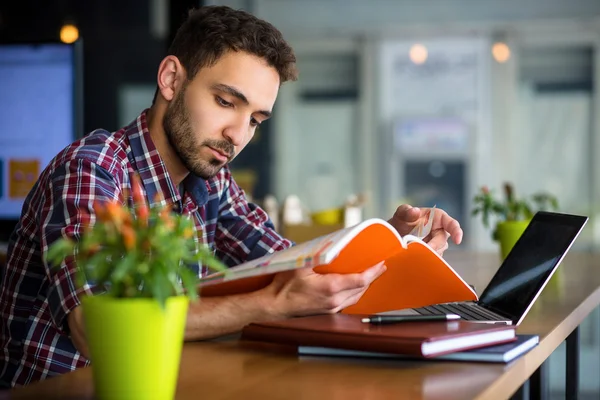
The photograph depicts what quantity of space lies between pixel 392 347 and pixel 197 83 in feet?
2.38

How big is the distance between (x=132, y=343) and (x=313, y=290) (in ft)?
1.51

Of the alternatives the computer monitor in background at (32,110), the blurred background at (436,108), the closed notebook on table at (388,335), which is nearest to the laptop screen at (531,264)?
the closed notebook on table at (388,335)

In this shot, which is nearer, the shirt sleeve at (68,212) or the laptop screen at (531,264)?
the shirt sleeve at (68,212)

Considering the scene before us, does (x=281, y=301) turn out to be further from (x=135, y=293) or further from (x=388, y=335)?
(x=135, y=293)

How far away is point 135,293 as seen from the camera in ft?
2.66


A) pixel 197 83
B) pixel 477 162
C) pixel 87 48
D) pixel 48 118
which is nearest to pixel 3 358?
pixel 197 83

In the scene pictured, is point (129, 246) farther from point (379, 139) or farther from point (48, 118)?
point (379, 139)

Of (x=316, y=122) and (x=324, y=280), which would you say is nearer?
(x=324, y=280)

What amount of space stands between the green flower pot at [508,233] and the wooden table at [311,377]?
1020 mm

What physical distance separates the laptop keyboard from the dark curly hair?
1.67 ft

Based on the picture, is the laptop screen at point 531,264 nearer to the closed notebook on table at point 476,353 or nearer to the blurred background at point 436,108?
the closed notebook on table at point 476,353

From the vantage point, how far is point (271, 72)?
1.65 metres

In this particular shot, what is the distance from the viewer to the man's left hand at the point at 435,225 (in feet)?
5.24

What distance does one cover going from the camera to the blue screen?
104 inches
